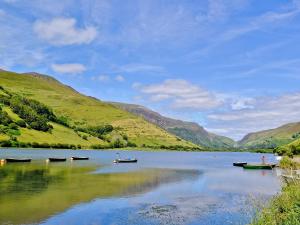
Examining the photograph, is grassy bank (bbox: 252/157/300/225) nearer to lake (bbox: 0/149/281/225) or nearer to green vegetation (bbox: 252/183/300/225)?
green vegetation (bbox: 252/183/300/225)

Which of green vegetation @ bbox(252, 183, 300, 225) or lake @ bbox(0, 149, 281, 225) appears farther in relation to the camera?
lake @ bbox(0, 149, 281, 225)

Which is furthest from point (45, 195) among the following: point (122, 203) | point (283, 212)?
point (283, 212)

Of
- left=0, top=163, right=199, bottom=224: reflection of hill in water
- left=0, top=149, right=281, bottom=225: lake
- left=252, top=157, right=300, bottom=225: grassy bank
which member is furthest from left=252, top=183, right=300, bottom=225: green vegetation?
left=0, top=163, right=199, bottom=224: reflection of hill in water

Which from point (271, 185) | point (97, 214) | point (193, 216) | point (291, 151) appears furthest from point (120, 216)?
point (291, 151)

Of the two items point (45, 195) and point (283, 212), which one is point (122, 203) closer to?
point (45, 195)

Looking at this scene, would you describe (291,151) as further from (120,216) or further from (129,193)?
(120,216)

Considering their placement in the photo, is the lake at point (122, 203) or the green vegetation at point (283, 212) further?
the lake at point (122, 203)

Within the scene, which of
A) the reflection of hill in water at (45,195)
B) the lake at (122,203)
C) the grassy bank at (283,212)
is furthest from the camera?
the reflection of hill in water at (45,195)

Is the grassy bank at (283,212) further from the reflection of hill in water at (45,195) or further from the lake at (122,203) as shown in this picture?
the reflection of hill in water at (45,195)

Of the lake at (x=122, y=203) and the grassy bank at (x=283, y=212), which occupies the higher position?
the grassy bank at (x=283, y=212)

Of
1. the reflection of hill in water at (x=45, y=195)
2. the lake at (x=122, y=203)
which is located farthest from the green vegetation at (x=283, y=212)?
the reflection of hill in water at (x=45, y=195)

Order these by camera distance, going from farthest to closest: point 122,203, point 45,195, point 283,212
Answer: point 45,195
point 122,203
point 283,212

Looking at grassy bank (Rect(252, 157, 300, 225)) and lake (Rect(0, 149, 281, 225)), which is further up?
grassy bank (Rect(252, 157, 300, 225))

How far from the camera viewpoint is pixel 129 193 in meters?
64.9
